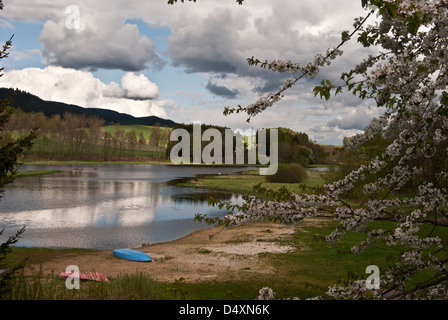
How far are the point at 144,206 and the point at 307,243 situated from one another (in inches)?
820

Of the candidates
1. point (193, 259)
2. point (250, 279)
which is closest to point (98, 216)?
point (193, 259)

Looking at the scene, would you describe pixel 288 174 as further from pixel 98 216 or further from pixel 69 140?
pixel 69 140

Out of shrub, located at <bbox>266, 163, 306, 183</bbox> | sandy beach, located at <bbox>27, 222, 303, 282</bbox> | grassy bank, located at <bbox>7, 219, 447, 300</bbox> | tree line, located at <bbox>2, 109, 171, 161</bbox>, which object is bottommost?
sandy beach, located at <bbox>27, 222, 303, 282</bbox>

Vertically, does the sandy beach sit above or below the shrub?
below

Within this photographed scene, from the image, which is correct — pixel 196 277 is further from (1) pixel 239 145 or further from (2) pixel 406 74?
(1) pixel 239 145

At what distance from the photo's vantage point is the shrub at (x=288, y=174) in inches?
2408

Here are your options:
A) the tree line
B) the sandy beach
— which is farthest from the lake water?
the tree line

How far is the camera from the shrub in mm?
61156

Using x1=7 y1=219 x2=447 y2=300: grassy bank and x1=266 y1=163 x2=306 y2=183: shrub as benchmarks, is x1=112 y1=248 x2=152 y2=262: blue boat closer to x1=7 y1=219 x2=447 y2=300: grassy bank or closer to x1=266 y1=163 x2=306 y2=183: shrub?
x1=7 y1=219 x2=447 y2=300: grassy bank

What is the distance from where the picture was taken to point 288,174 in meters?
61.4

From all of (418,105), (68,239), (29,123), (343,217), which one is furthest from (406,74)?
(29,123)
